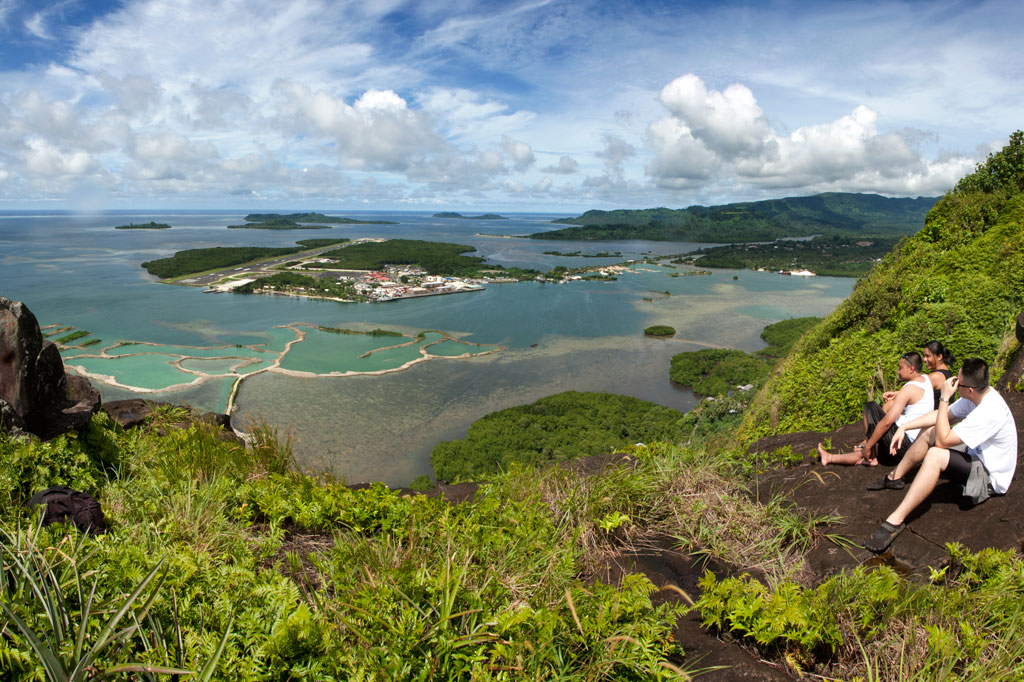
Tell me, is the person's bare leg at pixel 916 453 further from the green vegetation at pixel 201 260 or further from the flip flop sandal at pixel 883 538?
the green vegetation at pixel 201 260

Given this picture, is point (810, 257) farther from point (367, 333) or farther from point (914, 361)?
point (914, 361)

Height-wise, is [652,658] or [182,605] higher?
[182,605]

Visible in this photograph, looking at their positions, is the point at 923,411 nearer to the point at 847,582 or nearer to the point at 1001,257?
the point at 847,582

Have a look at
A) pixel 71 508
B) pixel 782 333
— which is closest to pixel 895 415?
pixel 71 508

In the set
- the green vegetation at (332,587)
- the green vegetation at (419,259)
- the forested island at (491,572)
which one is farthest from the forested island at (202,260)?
the green vegetation at (332,587)

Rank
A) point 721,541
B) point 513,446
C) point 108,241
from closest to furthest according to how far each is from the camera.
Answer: point 721,541
point 513,446
point 108,241

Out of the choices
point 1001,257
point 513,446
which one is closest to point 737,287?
point 513,446

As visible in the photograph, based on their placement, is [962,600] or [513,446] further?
[513,446]
